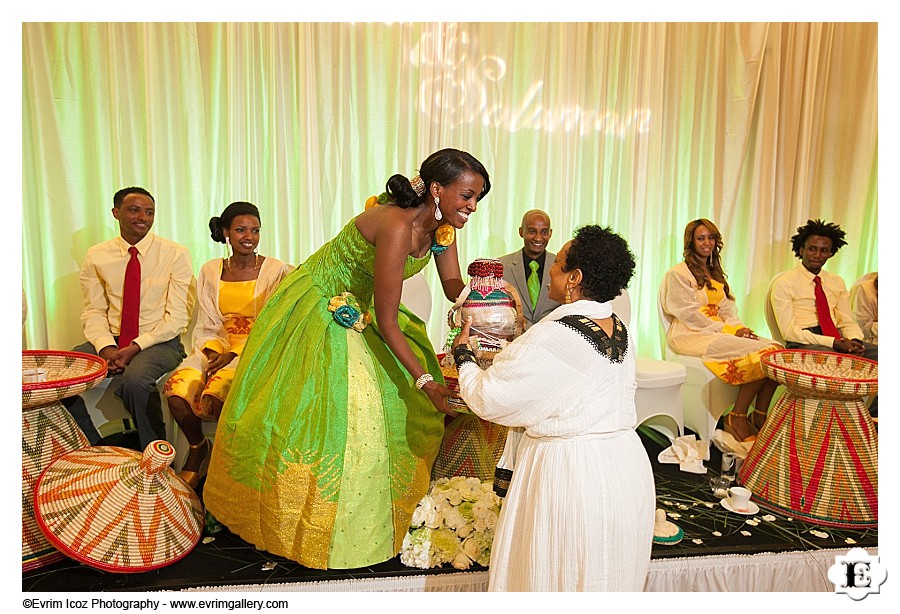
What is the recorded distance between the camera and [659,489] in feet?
13.8

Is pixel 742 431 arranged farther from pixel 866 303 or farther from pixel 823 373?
pixel 866 303

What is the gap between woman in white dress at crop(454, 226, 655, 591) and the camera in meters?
2.34

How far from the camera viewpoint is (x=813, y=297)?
18.5ft

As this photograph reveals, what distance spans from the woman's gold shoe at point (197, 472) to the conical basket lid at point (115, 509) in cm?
59

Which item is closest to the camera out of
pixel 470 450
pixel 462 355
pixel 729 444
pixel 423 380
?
pixel 462 355

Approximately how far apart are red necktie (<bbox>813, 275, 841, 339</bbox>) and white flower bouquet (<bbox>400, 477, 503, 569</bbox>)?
11.9 feet

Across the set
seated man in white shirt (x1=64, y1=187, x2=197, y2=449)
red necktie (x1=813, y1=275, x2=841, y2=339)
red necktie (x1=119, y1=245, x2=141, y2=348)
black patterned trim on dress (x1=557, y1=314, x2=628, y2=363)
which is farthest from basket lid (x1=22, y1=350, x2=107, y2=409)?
red necktie (x1=813, y1=275, x2=841, y2=339)

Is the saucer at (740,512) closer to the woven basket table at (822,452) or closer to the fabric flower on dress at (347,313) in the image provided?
the woven basket table at (822,452)

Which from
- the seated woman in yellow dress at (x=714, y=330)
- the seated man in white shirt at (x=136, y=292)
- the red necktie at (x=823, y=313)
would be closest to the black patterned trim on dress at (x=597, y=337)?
the seated woman in yellow dress at (x=714, y=330)

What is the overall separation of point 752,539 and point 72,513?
10.4ft

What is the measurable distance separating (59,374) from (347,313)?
1709 millimetres

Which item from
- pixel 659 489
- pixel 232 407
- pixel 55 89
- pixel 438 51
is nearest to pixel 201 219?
pixel 55 89

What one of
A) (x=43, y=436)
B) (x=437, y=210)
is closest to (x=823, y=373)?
(x=437, y=210)

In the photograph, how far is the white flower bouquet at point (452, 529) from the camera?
123 inches
